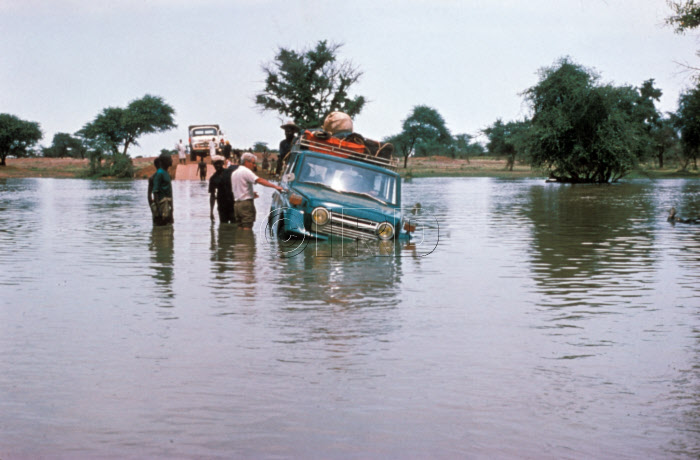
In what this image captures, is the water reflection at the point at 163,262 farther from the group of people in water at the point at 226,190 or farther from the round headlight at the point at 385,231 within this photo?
the round headlight at the point at 385,231

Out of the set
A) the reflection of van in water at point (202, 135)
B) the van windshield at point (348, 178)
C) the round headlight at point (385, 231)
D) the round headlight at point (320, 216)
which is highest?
the reflection of van in water at point (202, 135)

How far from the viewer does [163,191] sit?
20984 millimetres

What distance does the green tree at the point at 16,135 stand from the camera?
111 meters

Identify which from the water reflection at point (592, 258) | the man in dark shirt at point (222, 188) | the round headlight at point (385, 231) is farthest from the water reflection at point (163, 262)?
the water reflection at point (592, 258)

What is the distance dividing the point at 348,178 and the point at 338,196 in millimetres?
686

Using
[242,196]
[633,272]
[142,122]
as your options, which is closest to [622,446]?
[633,272]

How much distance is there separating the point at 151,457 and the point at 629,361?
4105mm

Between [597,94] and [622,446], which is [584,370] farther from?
[597,94]

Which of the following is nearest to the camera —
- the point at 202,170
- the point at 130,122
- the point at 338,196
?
the point at 338,196

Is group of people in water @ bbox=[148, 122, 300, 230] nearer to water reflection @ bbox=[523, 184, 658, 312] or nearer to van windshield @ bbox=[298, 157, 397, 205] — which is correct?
van windshield @ bbox=[298, 157, 397, 205]

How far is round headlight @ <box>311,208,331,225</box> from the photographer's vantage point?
645 inches

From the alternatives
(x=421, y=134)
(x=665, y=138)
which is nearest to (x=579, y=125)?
(x=665, y=138)

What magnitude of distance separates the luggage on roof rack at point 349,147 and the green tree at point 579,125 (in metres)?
51.4

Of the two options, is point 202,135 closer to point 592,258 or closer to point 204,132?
point 204,132
